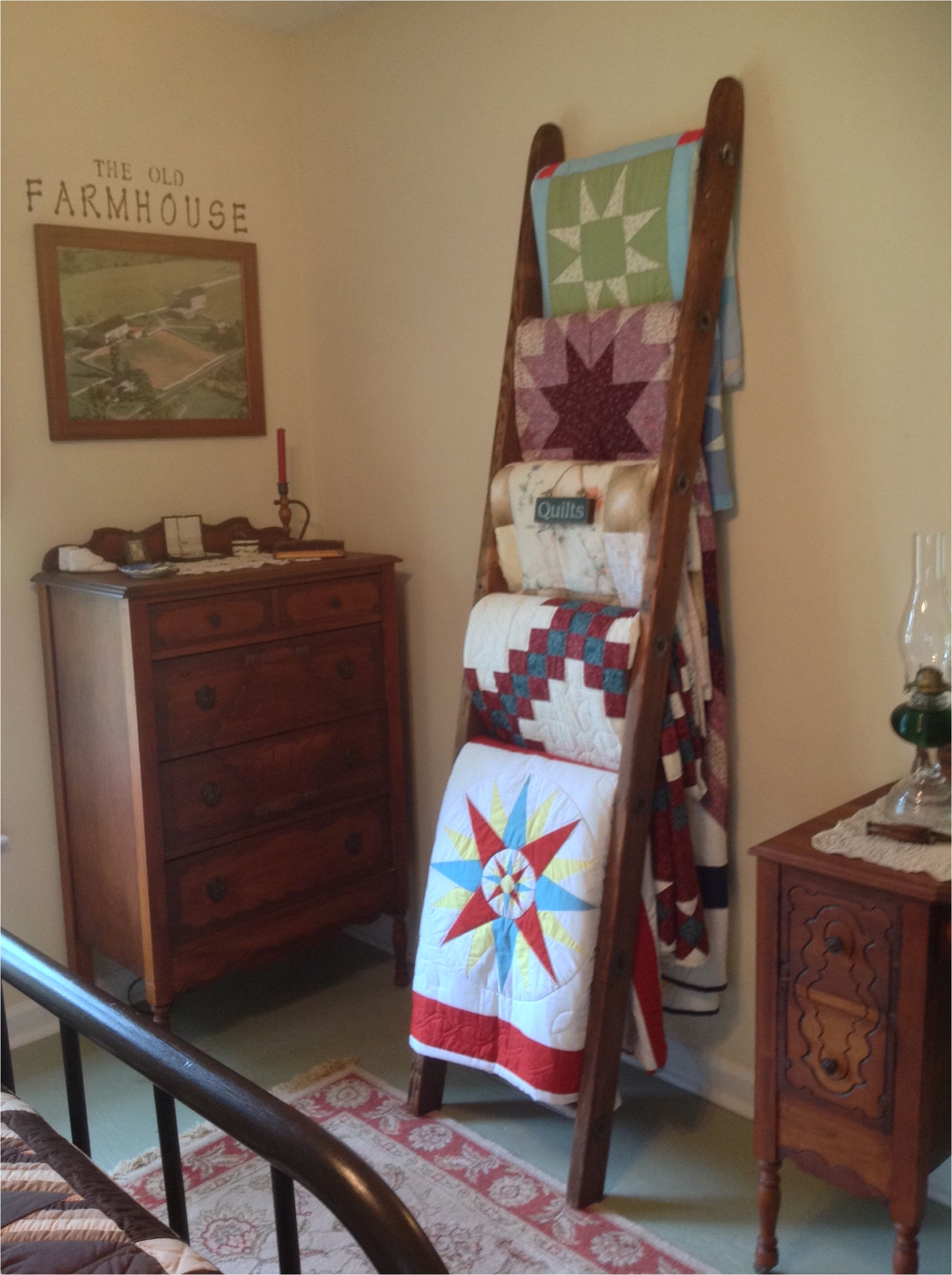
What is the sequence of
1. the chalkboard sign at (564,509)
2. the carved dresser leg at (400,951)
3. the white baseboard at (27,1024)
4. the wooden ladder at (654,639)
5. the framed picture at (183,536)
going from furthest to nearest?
1. the carved dresser leg at (400,951)
2. the framed picture at (183,536)
3. the white baseboard at (27,1024)
4. the chalkboard sign at (564,509)
5. the wooden ladder at (654,639)

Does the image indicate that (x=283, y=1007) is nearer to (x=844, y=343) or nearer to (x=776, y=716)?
(x=776, y=716)

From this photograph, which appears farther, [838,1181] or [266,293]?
[266,293]

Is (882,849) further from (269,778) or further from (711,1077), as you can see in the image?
(269,778)

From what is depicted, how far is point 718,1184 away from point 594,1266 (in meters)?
0.32

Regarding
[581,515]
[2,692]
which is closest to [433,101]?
[581,515]

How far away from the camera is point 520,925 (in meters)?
2.01

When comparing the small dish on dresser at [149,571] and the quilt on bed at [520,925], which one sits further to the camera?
the small dish on dresser at [149,571]

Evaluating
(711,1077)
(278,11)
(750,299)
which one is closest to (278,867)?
(711,1077)

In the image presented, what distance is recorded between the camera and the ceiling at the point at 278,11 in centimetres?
262

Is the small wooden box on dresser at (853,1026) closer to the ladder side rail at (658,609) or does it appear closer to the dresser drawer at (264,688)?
the ladder side rail at (658,609)

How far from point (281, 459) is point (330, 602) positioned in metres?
0.46

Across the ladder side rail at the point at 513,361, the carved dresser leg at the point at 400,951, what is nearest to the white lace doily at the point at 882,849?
the ladder side rail at the point at 513,361

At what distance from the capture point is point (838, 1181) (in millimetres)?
1684

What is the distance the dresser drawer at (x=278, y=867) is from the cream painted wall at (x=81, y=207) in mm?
452
